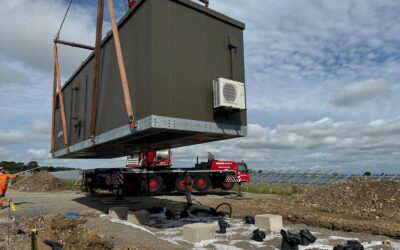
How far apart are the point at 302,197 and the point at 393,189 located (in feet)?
13.3

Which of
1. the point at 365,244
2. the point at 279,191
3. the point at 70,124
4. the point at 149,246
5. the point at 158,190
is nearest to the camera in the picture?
the point at 149,246

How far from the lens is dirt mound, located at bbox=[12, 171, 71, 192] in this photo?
92.2 feet

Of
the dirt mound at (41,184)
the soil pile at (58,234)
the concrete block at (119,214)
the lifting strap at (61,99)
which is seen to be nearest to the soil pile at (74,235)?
the soil pile at (58,234)

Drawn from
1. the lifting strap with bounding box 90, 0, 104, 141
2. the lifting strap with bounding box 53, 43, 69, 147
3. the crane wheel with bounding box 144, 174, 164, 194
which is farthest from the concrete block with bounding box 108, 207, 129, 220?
the crane wheel with bounding box 144, 174, 164, 194

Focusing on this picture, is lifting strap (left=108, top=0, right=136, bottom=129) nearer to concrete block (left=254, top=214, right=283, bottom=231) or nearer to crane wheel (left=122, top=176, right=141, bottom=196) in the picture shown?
concrete block (left=254, top=214, right=283, bottom=231)

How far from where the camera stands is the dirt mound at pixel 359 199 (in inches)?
513

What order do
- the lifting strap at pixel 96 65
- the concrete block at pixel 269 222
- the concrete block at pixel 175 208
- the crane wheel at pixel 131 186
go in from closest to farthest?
the concrete block at pixel 269 222
the lifting strap at pixel 96 65
the concrete block at pixel 175 208
the crane wheel at pixel 131 186

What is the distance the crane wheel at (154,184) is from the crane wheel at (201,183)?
2027 mm

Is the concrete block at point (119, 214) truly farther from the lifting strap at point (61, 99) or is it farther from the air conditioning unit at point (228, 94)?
the air conditioning unit at point (228, 94)

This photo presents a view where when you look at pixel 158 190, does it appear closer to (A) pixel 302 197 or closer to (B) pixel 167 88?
(A) pixel 302 197

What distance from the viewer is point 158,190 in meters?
19.2

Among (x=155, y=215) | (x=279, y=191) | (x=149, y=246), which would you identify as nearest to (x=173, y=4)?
(x=149, y=246)

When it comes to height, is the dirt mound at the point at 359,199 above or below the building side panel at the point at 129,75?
below

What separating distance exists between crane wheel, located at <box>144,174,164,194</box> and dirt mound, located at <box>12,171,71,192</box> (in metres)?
11.9
